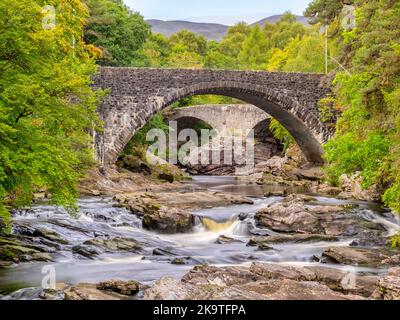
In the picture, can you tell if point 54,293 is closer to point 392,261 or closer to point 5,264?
point 5,264

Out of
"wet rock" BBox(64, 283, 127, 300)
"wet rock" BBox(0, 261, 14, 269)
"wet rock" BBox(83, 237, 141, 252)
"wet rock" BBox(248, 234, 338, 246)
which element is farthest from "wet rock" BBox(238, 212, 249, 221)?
"wet rock" BBox(64, 283, 127, 300)

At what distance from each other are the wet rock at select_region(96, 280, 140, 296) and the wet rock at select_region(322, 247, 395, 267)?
5067mm

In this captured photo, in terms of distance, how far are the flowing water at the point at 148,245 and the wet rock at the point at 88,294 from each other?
3.48ft

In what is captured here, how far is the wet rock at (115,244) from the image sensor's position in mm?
14702

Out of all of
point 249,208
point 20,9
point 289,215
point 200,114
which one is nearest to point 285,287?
point 20,9

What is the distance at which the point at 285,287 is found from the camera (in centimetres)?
922

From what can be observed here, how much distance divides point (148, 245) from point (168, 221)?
2.62 meters

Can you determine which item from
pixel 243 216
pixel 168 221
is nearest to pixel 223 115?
pixel 243 216

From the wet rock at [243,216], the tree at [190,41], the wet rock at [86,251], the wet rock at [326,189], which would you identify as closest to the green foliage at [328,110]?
the wet rock at [326,189]

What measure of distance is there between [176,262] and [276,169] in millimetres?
24066

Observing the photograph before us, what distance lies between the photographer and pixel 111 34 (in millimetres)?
36906

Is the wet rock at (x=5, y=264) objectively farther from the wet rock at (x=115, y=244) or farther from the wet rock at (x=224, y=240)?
the wet rock at (x=224, y=240)

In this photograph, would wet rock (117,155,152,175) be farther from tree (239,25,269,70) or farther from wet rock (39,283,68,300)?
tree (239,25,269,70)
